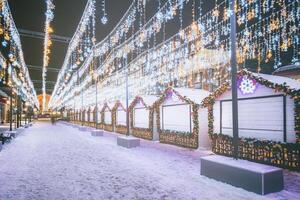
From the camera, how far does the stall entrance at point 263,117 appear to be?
9.75 meters

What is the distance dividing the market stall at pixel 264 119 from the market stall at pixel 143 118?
22.2 feet

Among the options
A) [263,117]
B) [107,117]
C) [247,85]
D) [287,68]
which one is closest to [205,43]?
[287,68]

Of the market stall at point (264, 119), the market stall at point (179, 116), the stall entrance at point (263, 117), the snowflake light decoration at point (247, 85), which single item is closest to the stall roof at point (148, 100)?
the market stall at point (179, 116)

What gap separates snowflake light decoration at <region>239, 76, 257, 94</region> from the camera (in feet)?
34.7

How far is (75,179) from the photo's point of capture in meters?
7.91

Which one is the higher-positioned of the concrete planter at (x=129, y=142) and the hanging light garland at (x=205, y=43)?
the hanging light garland at (x=205, y=43)

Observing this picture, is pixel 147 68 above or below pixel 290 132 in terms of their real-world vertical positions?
above

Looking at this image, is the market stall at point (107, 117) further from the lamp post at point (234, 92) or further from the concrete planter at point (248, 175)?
the concrete planter at point (248, 175)

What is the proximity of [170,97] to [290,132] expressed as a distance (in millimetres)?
8340

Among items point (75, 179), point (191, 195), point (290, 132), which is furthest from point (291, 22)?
point (75, 179)

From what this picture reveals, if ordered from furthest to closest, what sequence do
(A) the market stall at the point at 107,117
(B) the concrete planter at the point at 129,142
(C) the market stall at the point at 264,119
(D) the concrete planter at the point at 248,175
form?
(A) the market stall at the point at 107,117
(B) the concrete planter at the point at 129,142
(C) the market stall at the point at 264,119
(D) the concrete planter at the point at 248,175

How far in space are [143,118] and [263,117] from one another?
1163 cm

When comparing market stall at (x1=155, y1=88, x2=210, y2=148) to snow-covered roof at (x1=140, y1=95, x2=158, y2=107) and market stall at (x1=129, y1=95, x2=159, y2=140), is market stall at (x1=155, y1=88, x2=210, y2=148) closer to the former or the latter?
market stall at (x1=129, y1=95, x2=159, y2=140)

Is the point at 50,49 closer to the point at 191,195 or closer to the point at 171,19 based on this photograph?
the point at 171,19
